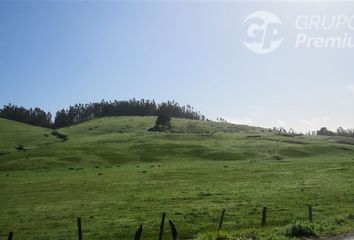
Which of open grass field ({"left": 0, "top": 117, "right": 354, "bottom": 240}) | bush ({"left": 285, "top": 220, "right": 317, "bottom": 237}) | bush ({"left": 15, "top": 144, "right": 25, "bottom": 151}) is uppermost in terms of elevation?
bush ({"left": 285, "top": 220, "right": 317, "bottom": 237})

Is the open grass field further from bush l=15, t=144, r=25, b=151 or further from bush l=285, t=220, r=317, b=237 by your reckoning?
bush l=15, t=144, r=25, b=151

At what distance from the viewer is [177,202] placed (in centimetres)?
4831

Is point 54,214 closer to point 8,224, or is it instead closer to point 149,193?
point 8,224

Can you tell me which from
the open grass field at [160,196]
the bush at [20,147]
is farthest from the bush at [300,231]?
the bush at [20,147]

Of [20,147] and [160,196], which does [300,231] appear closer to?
[160,196]

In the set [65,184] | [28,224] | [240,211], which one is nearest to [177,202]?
[240,211]

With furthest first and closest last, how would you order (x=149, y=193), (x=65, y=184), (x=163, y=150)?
(x=163, y=150) → (x=65, y=184) → (x=149, y=193)

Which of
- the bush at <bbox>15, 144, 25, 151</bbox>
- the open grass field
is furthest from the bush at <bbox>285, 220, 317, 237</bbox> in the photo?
the bush at <bbox>15, 144, 25, 151</bbox>

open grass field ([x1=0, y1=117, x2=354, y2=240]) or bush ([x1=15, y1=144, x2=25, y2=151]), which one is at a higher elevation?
open grass field ([x1=0, y1=117, x2=354, y2=240])

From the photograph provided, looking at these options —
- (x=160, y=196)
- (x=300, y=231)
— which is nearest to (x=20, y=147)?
(x=160, y=196)

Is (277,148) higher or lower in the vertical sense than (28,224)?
higher

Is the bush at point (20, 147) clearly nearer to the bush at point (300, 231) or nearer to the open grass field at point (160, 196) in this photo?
the open grass field at point (160, 196)

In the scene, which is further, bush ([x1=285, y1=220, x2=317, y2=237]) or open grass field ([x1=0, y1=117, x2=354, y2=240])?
open grass field ([x1=0, y1=117, x2=354, y2=240])

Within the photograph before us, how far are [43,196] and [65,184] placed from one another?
1091 cm
